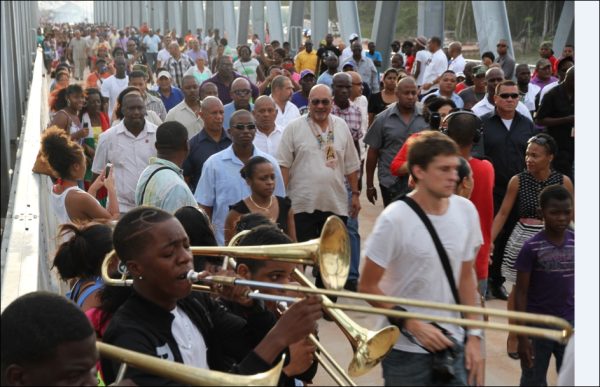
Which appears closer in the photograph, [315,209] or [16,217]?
[16,217]

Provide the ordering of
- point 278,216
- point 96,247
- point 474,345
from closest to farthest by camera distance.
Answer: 1. point 474,345
2. point 96,247
3. point 278,216

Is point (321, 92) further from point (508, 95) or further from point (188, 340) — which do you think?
point (188, 340)

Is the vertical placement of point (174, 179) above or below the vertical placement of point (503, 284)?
above

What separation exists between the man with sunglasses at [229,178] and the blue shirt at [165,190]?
2.09ft

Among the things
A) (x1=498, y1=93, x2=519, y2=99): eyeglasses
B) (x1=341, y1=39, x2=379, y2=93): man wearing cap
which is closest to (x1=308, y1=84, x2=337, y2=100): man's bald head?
(x1=498, y1=93, x2=519, y2=99): eyeglasses

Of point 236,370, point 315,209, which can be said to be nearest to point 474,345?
point 236,370

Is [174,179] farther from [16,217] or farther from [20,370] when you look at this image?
[20,370]

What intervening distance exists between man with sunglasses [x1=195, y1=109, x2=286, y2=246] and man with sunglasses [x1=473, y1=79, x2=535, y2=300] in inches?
71.4

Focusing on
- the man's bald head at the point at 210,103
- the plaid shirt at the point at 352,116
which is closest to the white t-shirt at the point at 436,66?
the plaid shirt at the point at 352,116

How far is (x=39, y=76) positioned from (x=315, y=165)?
1059 centimetres

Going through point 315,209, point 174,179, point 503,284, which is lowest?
point 503,284

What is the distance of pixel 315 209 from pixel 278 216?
42.6 inches

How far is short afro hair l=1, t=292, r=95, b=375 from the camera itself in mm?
2422

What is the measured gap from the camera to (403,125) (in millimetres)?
7801
